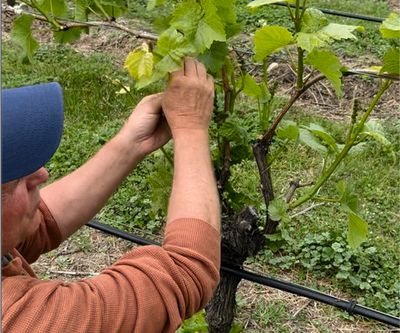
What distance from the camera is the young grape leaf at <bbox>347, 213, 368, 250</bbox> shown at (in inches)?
65.0

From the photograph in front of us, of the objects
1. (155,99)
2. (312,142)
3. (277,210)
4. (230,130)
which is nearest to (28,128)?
(155,99)

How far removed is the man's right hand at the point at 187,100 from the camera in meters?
1.35

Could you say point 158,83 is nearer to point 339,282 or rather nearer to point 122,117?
point 339,282

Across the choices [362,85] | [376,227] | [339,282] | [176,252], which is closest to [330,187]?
[376,227]

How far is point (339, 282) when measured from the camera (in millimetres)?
2881

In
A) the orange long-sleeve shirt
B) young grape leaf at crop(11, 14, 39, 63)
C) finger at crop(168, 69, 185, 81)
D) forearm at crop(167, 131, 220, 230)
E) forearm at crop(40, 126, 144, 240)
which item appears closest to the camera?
the orange long-sleeve shirt

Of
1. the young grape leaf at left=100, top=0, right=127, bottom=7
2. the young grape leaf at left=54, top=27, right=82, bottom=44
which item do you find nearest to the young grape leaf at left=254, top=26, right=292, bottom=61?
the young grape leaf at left=100, top=0, right=127, bottom=7

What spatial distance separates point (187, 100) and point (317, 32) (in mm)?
420

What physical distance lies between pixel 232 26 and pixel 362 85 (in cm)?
340

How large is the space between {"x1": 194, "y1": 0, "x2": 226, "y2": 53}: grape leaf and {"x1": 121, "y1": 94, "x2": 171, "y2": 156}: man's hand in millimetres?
217

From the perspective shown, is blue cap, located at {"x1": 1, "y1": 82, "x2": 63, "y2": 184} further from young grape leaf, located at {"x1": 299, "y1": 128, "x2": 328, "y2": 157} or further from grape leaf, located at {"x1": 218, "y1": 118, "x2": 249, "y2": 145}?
young grape leaf, located at {"x1": 299, "y1": 128, "x2": 328, "y2": 157}

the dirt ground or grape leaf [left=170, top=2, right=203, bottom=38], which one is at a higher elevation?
grape leaf [left=170, top=2, right=203, bottom=38]

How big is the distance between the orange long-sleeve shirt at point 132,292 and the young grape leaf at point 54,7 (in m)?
0.96

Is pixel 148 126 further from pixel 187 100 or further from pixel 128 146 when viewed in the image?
pixel 187 100
